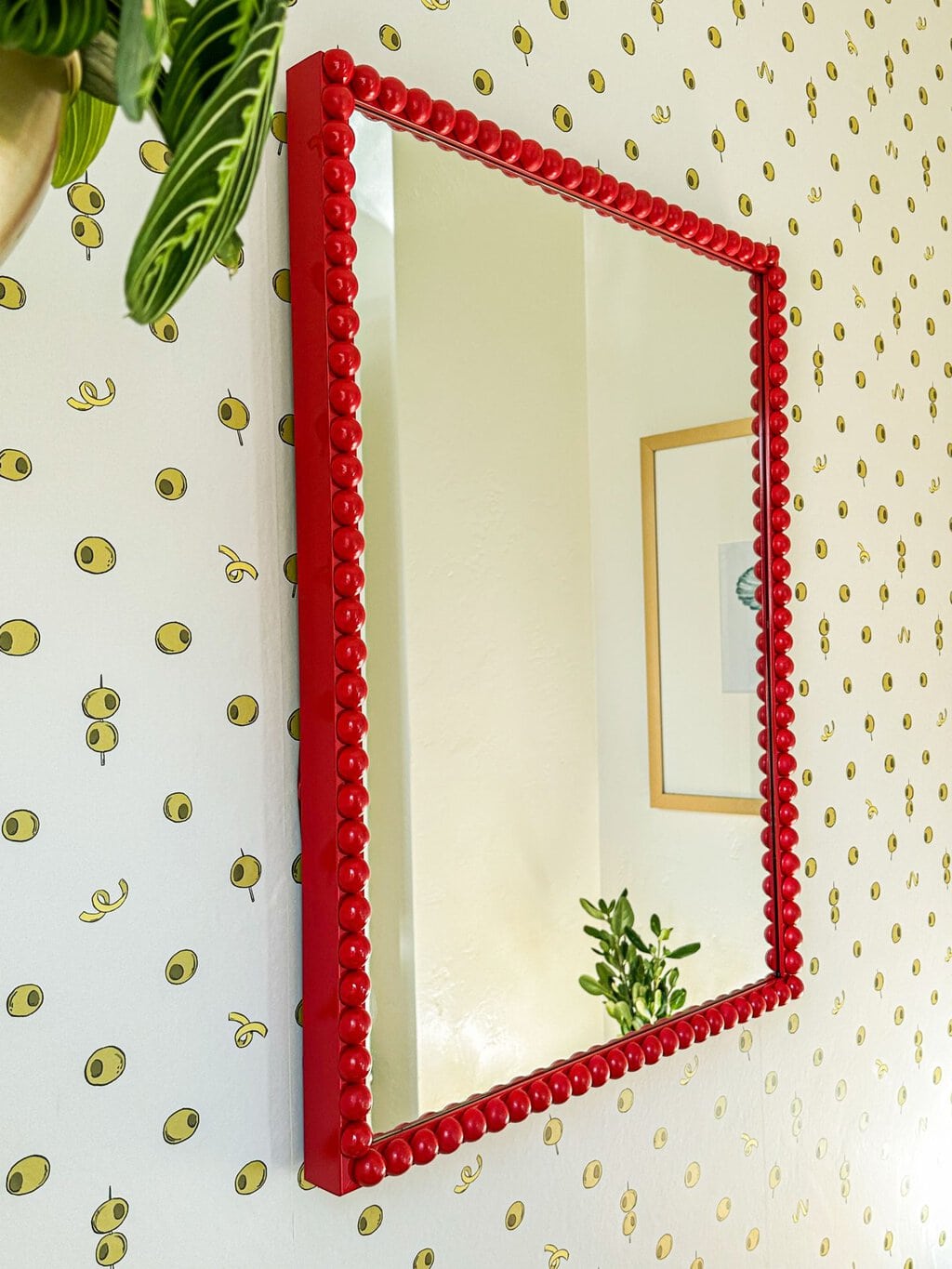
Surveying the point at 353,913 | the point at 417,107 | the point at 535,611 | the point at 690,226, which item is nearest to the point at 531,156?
the point at 417,107

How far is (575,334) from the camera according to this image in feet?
3.28

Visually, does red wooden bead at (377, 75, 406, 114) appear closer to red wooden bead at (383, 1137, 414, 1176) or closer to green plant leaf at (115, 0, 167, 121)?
green plant leaf at (115, 0, 167, 121)

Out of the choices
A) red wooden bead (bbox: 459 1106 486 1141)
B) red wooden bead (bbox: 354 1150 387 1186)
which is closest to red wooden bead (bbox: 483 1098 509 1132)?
red wooden bead (bbox: 459 1106 486 1141)

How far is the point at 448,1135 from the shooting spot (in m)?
0.84

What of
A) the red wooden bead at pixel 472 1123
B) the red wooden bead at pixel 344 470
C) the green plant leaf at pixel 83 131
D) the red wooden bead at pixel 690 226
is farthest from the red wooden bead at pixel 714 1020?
the green plant leaf at pixel 83 131

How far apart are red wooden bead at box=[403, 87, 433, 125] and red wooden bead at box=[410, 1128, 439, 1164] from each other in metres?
0.74

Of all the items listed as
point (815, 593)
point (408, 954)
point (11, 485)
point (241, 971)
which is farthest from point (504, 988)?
point (815, 593)

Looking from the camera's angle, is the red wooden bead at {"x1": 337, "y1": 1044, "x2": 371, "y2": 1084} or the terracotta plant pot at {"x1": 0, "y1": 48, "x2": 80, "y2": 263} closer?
the terracotta plant pot at {"x1": 0, "y1": 48, "x2": 80, "y2": 263}

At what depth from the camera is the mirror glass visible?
0.84 metres

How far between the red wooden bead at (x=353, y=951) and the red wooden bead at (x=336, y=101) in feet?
1.84

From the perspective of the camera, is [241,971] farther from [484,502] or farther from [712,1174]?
[712,1174]

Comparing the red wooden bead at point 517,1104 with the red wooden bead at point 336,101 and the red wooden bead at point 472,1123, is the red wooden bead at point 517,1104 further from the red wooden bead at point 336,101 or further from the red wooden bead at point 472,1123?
the red wooden bead at point 336,101

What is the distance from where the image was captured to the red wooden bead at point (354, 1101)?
777 mm

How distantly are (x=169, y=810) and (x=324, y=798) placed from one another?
0.11 m
